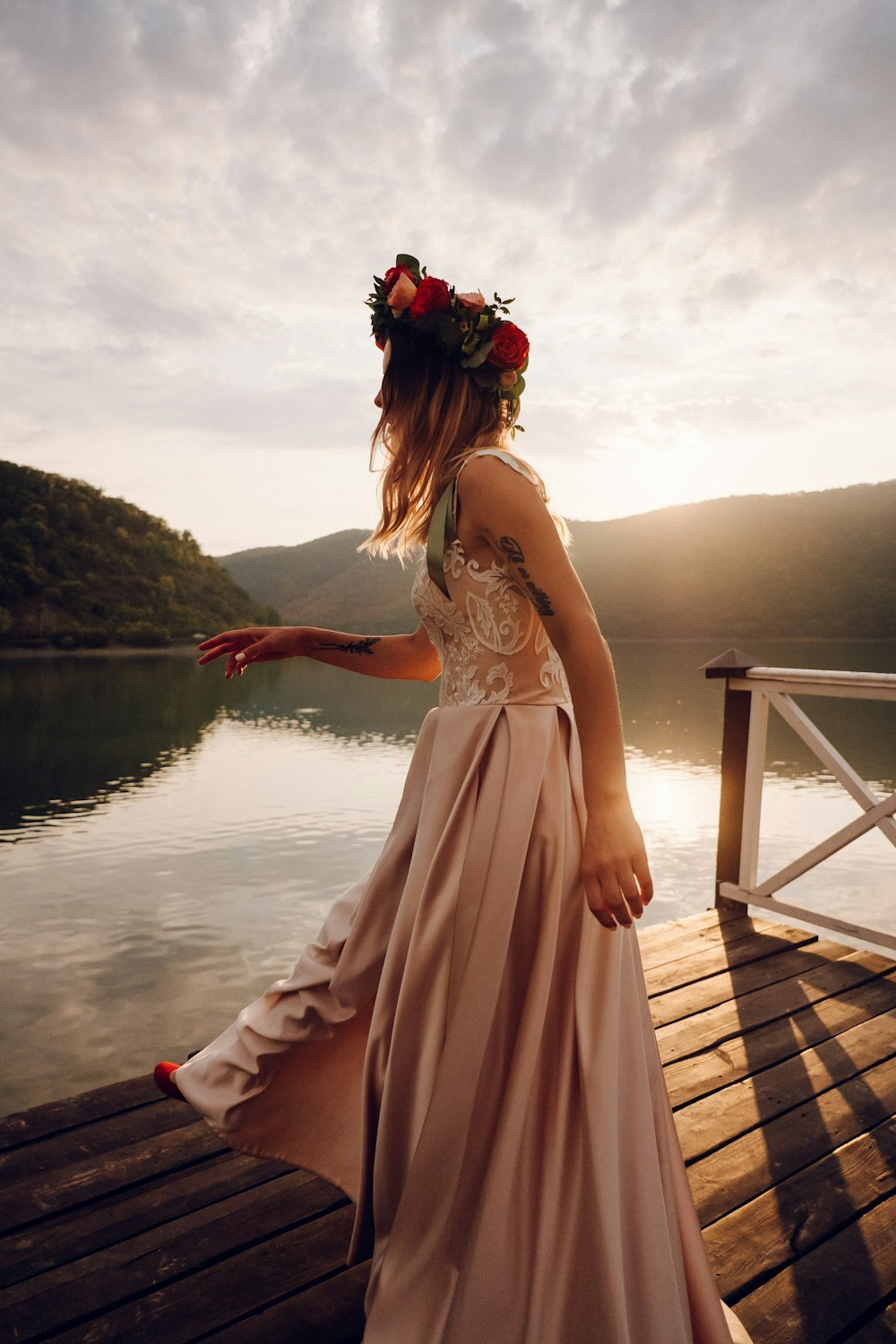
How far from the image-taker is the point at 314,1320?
4.78 feet

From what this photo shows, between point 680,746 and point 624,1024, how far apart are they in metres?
16.9

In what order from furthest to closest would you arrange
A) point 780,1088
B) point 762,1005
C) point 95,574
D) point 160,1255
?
point 95,574 < point 762,1005 < point 780,1088 < point 160,1255

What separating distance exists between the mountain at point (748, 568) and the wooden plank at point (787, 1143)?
1956 inches

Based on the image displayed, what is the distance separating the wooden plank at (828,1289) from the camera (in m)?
1.48

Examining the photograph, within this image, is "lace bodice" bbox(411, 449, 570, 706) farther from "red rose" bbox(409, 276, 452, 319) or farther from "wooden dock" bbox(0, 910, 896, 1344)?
"wooden dock" bbox(0, 910, 896, 1344)

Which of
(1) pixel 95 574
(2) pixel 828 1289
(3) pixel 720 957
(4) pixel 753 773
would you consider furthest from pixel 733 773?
(1) pixel 95 574

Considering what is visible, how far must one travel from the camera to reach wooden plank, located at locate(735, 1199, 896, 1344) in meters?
1.48

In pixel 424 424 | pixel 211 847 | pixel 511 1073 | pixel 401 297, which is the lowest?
pixel 211 847

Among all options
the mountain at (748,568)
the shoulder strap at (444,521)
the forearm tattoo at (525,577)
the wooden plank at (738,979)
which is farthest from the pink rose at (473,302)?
the mountain at (748,568)

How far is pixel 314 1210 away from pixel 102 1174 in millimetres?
488

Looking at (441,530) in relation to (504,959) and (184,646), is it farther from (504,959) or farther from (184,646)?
(184,646)

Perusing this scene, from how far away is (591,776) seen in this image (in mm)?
1174

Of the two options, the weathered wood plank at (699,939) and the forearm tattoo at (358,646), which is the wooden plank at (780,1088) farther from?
the forearm tattoo at (358,646)

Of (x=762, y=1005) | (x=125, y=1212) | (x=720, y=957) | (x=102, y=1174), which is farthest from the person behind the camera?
(x=720, y=957)
